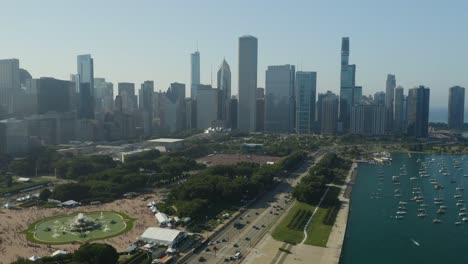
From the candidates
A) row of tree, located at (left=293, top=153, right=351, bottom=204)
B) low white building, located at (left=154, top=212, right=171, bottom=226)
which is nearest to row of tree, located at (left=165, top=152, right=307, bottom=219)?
low white building, located at (left=154, top=212, right=171, bottom=226)

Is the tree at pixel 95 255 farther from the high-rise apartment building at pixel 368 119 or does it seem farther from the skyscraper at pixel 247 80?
the skyscraper at pixel 247 80

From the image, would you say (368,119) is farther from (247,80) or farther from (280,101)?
(247,80)

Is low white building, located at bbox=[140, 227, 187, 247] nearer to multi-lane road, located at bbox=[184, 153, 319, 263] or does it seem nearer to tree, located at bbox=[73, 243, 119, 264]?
multi-lane road, located at bbox=[184, 153, 319, 263]

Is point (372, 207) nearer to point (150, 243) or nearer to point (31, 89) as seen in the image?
point (150, 243)

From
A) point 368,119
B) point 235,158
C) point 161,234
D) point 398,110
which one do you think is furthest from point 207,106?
point 161,234

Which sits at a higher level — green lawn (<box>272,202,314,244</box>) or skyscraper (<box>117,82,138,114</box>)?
skyscraper (<box>117,82,138,114</box>)

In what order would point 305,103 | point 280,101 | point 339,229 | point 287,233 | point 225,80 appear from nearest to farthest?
point 287,233 → point 339,229 → point 305,103 → point 280,101 → point 225,80
